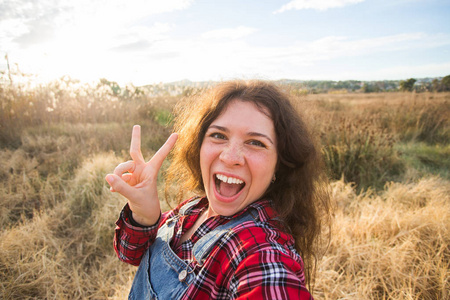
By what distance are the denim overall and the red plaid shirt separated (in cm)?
5

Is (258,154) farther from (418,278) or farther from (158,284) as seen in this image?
(418,278)

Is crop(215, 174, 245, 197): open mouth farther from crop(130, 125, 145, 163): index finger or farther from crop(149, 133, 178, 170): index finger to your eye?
crop(130, 125, 145, 163): index finger

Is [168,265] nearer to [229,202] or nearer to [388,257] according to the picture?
[229,202]

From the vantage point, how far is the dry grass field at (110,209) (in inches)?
88.9

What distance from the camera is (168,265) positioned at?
1.25 m

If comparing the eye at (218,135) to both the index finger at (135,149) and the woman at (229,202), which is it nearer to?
the woman at (229,202)

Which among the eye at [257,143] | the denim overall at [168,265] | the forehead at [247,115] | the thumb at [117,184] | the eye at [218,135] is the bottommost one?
the denim overall at [168,265]

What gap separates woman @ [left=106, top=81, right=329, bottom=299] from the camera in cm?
100

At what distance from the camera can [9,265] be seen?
2.48m

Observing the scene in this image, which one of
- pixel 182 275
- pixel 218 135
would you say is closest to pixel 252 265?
pixel 182 275

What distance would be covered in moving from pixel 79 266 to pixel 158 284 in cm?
202

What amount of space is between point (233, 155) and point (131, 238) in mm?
751

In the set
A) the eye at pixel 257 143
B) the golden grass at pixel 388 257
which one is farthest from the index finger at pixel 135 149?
the golden grass at pixel 388 257

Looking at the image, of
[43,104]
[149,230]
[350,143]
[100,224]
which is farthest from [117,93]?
[149,230]
